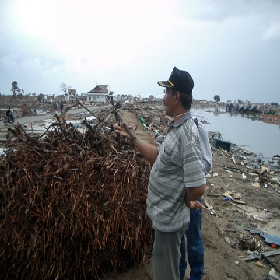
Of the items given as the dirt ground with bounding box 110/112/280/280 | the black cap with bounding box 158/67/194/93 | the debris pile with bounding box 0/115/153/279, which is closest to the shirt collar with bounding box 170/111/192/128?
the black cap with bounding box 158/67/194/93

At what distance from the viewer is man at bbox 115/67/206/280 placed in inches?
60.7

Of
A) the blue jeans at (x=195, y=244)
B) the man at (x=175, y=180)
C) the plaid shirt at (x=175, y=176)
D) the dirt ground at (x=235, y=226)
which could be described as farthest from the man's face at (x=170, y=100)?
the dirt ground at (x=235, y=226)

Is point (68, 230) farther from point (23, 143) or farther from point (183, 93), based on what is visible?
point (183, 93)

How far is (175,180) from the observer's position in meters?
1.66

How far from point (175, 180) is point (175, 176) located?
0.09 feet

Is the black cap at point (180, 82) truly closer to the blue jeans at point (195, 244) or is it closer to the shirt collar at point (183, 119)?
the shirt collar at point (183, 119)

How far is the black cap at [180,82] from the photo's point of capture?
1698 millimetres

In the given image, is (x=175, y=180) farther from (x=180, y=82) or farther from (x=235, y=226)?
(x=235, y=226)

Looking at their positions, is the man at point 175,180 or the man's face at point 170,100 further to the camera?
the man's face at point 170,100

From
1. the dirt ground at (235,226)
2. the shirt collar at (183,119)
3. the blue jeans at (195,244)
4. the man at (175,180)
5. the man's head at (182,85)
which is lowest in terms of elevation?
the dirt ground at (235,226)

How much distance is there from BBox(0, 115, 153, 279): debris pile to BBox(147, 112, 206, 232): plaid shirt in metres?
0.88

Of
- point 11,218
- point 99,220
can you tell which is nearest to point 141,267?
point 99,220

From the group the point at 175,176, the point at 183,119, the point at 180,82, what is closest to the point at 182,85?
the point at 180,82

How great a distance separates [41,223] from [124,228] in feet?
2.83
